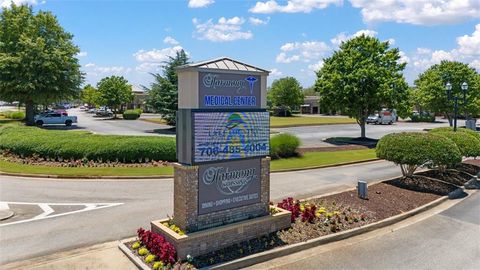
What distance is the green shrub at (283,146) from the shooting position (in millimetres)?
23000

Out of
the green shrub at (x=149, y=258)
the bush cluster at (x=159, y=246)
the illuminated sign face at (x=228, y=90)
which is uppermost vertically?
the illuminated sign face at (x=228, y=90)

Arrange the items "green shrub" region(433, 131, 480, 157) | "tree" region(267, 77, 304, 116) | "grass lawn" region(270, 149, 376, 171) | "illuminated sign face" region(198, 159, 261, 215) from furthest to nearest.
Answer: "tree" region(267, 77, 304, 116), "grass lawn" region(270, 149, 376, 171), "green shrub" region(433, 131, 480, 157), "illuminated sign face" region(198, 159, 261, 215)

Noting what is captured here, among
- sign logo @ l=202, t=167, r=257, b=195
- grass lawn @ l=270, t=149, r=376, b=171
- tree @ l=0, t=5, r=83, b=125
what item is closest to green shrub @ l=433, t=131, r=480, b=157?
grass lawn @ l=270, t=149, r=376, b=171

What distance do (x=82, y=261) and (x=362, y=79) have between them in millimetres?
28266

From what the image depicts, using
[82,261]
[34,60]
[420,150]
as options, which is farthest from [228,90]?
[34,60]

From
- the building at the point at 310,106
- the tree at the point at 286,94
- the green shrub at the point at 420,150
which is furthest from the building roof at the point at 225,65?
the building at the point at 310,106

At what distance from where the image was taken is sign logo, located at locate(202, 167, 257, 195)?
364 inches

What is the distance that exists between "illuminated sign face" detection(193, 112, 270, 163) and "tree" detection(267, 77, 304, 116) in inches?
2907

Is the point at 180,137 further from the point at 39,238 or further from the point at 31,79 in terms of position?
the point at 31,79

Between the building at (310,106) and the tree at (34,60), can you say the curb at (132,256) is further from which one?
the building at (310,106)

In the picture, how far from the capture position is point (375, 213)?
12250mm

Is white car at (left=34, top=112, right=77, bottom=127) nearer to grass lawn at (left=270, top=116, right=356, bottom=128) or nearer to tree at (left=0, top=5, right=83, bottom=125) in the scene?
tree at (left=0, top=5, right=83, bottom=125)

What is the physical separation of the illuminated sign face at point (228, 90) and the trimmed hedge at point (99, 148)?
37.2 feet

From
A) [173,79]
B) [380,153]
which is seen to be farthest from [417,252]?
[173,79]
